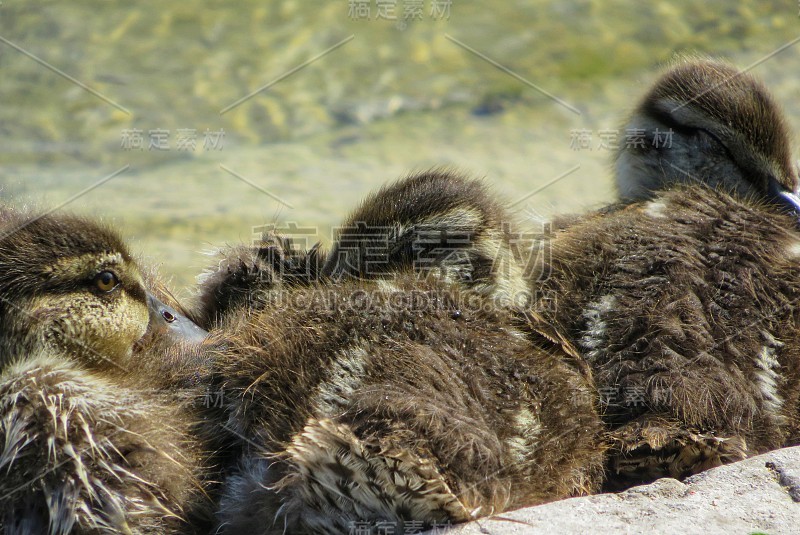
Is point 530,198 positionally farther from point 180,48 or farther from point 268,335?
point 268,335

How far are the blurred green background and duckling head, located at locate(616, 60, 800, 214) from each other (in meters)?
2.19

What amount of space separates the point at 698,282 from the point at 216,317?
4.58ft

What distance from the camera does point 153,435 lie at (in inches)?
87.3

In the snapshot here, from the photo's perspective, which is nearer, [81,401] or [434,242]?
[81,401]

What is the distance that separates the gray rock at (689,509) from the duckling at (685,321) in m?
0.13

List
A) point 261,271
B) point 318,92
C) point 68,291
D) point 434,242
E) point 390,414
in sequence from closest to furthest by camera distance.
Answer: point 390,414
point 68,291
point 434,242
point 261,271
point 318,92

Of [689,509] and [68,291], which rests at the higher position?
[68,291]

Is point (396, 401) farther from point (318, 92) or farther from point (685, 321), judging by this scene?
point (318, 92)

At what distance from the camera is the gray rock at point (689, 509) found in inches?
81.6

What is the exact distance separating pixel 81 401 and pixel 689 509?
1.42m

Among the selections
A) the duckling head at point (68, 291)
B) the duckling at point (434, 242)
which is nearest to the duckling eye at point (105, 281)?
the duckling head at point (68, 291)

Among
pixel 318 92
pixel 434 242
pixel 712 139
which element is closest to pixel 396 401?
pixel 434 242

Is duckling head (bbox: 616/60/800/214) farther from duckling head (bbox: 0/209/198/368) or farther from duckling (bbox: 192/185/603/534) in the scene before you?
duckling head (bbox: 0/209/198/368)

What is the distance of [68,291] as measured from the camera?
7.68 feet
